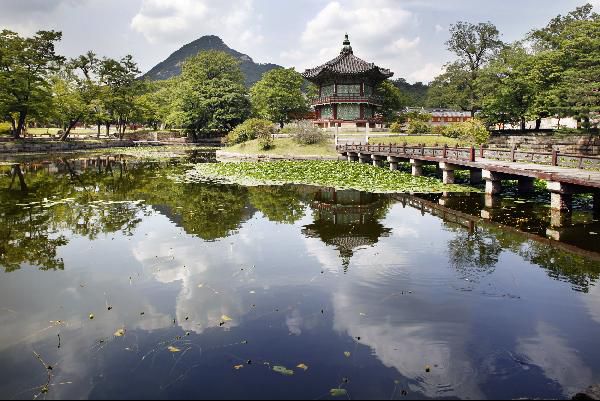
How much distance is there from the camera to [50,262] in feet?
37.8

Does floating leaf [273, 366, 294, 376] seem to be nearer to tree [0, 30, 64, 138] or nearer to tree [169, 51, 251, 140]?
tree [0, 30, 64, 138]

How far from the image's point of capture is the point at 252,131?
1986 inches

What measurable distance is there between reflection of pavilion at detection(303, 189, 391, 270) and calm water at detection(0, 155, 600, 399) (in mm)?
129

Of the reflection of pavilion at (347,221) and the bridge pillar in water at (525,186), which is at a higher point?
the bridge pillar in water at (525,186)

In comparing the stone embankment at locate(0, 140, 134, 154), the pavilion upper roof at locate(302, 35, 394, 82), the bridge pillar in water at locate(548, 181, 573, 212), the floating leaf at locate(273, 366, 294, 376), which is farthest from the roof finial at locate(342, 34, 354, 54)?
the floating leaf at locate(273, 366, 294, 376)

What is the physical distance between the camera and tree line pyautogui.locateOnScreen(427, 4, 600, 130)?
3606 cm

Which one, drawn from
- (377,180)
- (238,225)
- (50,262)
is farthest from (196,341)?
(377,180)

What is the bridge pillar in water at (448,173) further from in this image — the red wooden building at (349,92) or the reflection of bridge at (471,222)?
the red wooden building at (349,92)

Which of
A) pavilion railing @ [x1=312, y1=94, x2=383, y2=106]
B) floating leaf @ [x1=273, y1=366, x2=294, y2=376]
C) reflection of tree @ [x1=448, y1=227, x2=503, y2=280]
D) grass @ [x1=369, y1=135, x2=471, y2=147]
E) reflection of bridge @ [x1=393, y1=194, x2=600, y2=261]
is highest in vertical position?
pavilion railing @ [x1=312, y1=94, x2=383, y2=106]

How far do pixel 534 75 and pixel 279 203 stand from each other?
3697 cm

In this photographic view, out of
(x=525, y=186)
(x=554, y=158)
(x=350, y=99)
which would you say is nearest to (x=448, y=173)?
(x=525, y=186)

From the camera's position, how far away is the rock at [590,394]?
5.76 metres

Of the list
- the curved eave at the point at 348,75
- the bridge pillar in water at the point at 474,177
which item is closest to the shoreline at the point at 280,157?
the curved eave at the point at 348,75

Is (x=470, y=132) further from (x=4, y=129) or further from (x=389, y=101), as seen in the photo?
(x=4, y=129)
